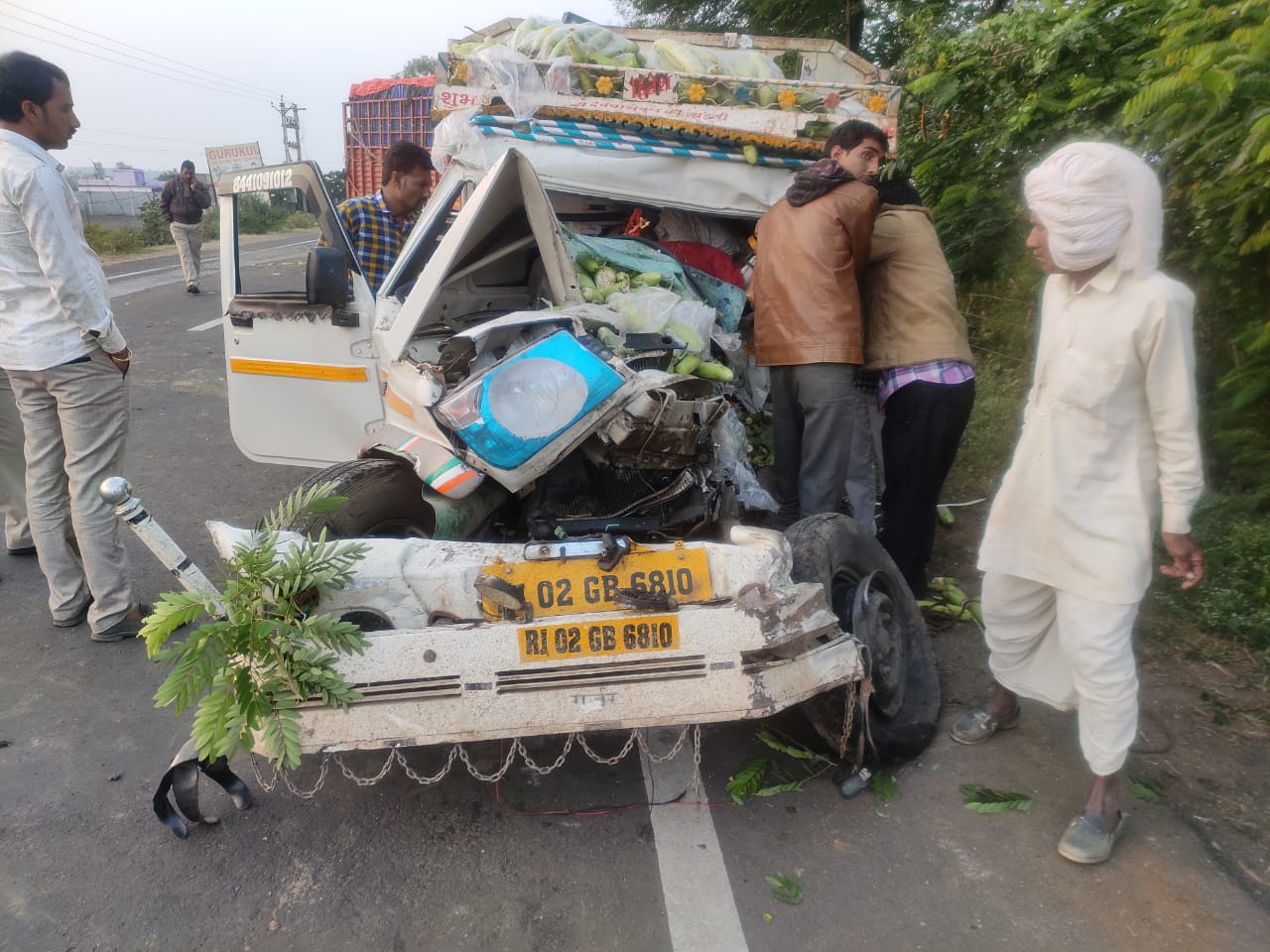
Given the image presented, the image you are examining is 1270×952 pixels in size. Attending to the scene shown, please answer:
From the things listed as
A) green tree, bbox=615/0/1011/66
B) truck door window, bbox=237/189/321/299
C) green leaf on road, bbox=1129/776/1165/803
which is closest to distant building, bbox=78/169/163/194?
truck door window, bbox=237/189/321/299

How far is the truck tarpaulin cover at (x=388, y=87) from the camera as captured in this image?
12.9 metres

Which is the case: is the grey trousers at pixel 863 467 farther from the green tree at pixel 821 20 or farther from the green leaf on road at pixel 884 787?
the green tree at pixel 821 20

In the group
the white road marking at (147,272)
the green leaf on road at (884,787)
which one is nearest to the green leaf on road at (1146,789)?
the green leaf on road at (884,787)

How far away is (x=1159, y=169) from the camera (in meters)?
3.95

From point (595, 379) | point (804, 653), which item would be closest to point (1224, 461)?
point (804, 653)

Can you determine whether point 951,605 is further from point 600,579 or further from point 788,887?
point 600,579

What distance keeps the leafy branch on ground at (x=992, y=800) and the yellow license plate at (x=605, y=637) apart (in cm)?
123

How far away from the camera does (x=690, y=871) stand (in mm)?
2496

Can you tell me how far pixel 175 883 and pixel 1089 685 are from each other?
2770 millimetres

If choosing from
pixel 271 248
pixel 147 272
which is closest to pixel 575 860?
pixel 147 272

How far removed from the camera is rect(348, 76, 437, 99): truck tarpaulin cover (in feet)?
42.4

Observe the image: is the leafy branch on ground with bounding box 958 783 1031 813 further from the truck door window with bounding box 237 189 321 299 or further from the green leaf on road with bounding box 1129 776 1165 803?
the truck door window with bounding box 237 189 321 299

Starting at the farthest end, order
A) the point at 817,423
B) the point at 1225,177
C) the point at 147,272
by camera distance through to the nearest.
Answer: the point at 147,272 → the point at 817,423 → the point at 1225,177

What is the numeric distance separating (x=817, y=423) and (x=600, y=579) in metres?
1.66
